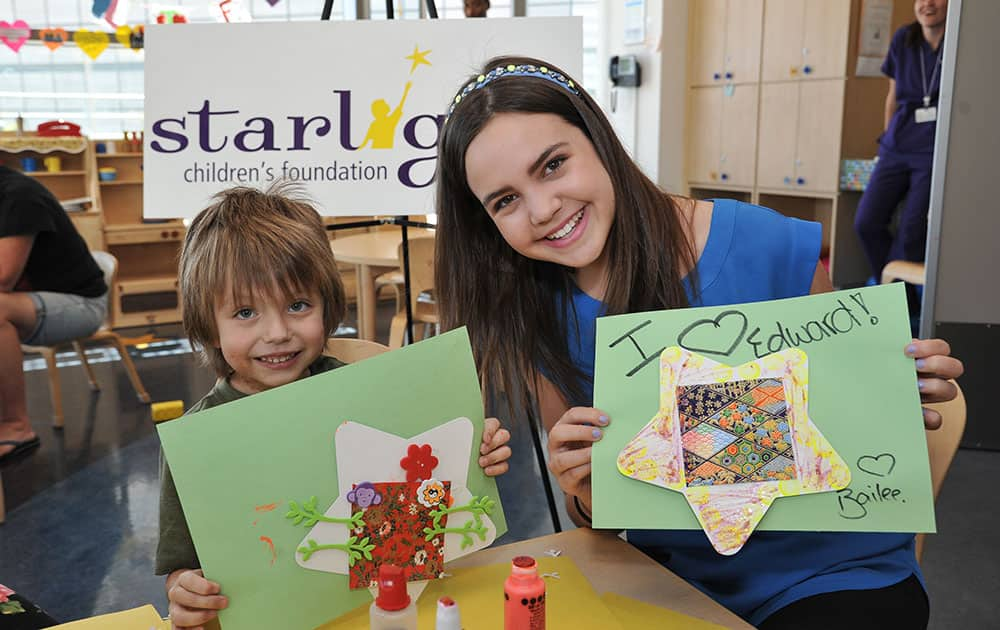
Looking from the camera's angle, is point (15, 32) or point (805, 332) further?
point (15, 32)

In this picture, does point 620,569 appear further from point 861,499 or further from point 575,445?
point 861,499

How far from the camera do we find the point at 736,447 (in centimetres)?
89

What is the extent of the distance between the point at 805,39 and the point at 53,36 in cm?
475

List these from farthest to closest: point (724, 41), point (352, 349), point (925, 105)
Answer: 1. point (724, 41)
2. point (925, 105)
3. point (352, 349)

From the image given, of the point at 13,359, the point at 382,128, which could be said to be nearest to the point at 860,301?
the point at 382,128

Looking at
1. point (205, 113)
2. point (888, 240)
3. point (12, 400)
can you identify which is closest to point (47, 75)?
point (12, 400)

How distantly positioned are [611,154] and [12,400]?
307 centimetres

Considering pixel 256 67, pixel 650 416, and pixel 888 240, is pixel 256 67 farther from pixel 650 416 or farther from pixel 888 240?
pixel 888 240

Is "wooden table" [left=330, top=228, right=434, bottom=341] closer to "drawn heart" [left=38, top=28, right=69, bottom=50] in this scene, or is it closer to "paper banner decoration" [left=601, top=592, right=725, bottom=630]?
"paper banner decoration" [left=601, top=592, right=725, bottom=630]

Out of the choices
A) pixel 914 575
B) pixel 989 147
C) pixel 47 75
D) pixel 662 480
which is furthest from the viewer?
pixel 47 75

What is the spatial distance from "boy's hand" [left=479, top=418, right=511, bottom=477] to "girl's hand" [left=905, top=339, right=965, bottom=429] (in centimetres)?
46

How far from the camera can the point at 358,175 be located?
201 centimetres

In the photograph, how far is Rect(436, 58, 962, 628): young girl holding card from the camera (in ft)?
3.42

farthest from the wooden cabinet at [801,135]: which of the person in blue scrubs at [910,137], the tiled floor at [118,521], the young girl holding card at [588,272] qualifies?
the young girl holding card at [588,272]
